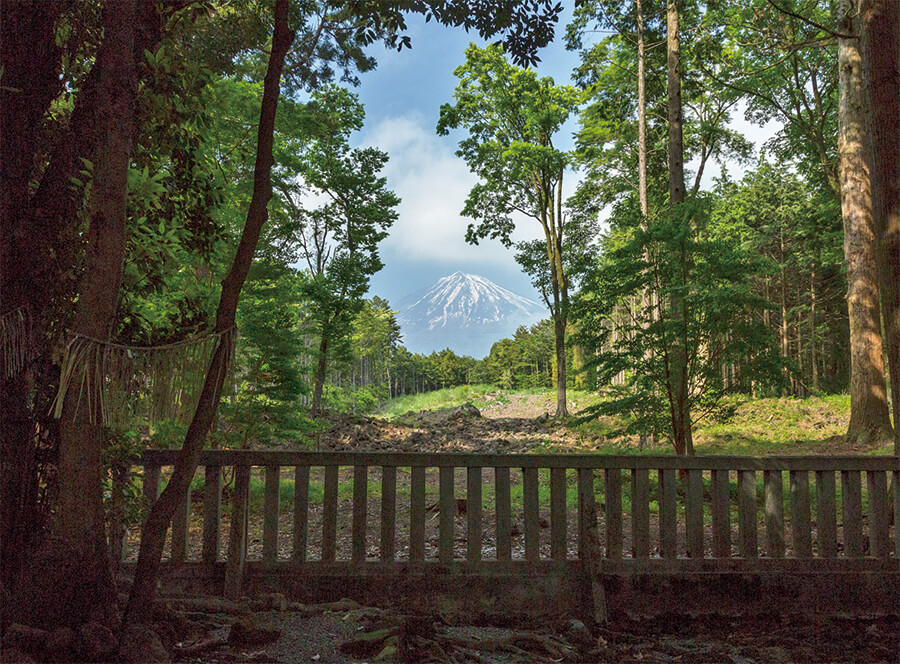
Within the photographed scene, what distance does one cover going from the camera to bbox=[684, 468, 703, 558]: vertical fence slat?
3527mm

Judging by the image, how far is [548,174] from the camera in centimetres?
1791

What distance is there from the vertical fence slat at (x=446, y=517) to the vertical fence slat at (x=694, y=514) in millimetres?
1635

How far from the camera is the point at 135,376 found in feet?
9.09

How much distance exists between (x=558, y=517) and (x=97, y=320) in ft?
9.78

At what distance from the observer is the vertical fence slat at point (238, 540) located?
10.6 ft

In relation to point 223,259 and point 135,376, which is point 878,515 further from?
point 223,259

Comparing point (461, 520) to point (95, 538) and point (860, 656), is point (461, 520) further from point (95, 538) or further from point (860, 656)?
point (95, 538)

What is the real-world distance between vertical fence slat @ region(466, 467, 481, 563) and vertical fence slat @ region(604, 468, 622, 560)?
0.90 m

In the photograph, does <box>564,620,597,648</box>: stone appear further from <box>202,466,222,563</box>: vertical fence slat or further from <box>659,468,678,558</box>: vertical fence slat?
<box>202,466,222,563</box>: vertical fence slat

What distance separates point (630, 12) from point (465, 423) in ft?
42.7

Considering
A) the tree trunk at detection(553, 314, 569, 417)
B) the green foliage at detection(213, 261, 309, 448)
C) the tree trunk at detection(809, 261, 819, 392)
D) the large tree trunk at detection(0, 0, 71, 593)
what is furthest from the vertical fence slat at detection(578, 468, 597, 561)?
the tree trunk at detection(809, 261, 819, 392)

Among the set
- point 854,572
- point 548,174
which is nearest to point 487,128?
point 548,174

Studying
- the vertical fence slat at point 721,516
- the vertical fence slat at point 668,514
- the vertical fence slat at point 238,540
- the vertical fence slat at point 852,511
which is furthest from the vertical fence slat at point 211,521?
the vertical fence slat at point 852,511

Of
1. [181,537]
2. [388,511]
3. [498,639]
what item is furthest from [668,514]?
[181,537]
